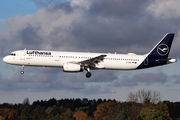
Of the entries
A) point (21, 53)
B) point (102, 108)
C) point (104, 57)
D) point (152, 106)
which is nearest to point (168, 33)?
point (104, 57)

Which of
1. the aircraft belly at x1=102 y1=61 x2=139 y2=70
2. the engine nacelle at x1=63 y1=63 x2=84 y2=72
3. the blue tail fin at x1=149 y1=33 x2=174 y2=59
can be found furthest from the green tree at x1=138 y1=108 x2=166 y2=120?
the engine nacelle at x1=63 y1=63 x2=84 y2=72

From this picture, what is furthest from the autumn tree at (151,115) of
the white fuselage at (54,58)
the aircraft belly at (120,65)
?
the white fuselage at (54,58)

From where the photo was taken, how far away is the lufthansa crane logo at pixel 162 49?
185 feet

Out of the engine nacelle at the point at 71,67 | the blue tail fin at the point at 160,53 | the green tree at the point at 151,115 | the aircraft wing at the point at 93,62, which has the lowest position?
the green tree at the point at 151,115

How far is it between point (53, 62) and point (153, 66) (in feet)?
67.2

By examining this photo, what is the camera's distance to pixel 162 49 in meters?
56.6

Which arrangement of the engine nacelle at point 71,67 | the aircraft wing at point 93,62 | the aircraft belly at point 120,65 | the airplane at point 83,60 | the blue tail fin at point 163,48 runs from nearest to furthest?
1. the aircraft wing at point 93,62
2. the engine nacelle at point 71,67
3. the airplane at point 83,60
4. the aircraft belly at point 120,65
5. the blue tail fin at point 163,48

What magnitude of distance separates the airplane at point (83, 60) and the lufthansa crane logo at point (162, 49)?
28.6 inches

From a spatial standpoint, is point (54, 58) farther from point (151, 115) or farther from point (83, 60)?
point (151, 115)

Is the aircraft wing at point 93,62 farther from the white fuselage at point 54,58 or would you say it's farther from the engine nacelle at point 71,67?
the engine nacelle at point 71,67

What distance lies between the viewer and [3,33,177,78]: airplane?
50.2 metres

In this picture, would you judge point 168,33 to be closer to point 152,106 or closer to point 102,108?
point 152,106

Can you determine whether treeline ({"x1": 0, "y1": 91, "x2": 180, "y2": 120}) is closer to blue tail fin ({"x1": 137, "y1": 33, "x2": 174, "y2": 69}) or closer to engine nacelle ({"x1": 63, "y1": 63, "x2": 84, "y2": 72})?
blue tail fin ({"x1": 137, "y1": 33, "x2": 174, "y2": 69})

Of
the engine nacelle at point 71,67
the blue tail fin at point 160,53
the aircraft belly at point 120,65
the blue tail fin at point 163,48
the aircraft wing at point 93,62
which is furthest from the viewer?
the blue tail fin at point 163,48
